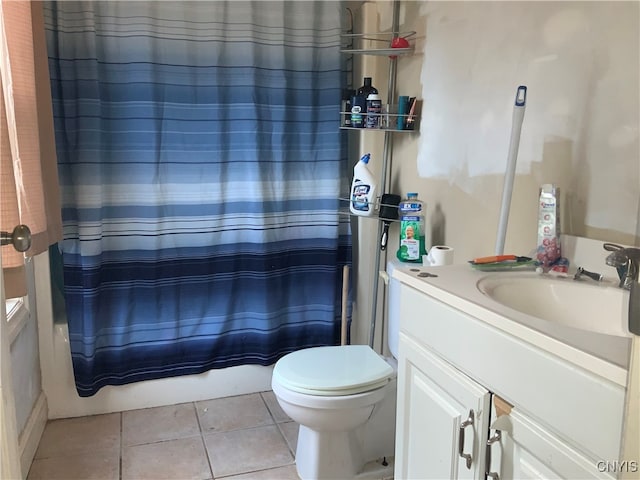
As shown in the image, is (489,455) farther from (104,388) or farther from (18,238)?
(104,388)

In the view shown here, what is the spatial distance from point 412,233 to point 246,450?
1.07 m

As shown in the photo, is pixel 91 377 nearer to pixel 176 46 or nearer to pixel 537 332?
pixel 176 46

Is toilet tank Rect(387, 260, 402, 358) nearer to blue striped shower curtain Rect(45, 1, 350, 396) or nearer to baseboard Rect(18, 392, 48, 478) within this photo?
blue striped shower curtain Rect(45, 1, 350, 396)

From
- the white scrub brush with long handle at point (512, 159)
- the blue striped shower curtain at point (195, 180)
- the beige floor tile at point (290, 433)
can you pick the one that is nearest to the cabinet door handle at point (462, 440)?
the white scrub brush with long handle at point (512, 159)

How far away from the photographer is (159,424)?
2369 mm

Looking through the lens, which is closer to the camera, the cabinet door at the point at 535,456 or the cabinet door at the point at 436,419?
the cabinet door at the point at 535,456

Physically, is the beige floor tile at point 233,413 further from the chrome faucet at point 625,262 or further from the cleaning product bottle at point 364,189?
the chrome faucet at point 625,262

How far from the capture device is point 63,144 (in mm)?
2197

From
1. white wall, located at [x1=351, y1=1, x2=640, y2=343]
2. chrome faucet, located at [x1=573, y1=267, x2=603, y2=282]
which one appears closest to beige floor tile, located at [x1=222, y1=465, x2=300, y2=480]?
white wall, located at [x1=351, y1=1, x2=640, y2=343]

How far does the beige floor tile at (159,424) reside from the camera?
2266mm

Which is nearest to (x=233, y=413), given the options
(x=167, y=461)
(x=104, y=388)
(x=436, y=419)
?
(x=167, y=461)

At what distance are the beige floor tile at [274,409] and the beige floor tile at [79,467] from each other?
0.66 meters

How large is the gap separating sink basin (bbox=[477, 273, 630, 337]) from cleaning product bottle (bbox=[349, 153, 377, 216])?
1.01 m

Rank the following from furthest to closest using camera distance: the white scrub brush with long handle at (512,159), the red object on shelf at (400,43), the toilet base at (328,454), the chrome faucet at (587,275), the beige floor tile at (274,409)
Result: the beige floor tile at (274,409) → the red object on shelf at (400,43) → the toilet base at (328,454) → the white scrub brush with long handle at (512,159) → the chrome faucet at (587,275)
